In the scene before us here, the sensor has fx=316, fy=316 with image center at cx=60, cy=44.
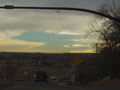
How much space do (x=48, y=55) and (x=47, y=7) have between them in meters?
143

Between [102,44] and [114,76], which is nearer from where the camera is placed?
[114,76]

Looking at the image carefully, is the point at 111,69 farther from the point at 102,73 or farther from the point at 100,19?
the point at 100,19

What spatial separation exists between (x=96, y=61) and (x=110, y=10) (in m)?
8.53

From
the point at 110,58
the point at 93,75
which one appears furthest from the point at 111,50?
the point at 93,75

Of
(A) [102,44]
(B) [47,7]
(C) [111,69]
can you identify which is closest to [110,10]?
(A) [102,44]

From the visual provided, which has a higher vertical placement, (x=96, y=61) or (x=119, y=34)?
(x=119, y=34)

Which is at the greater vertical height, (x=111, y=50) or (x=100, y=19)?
(x=100, y=19)

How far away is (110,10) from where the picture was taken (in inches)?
2003

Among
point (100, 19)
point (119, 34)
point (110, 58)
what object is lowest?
point (110, 58)

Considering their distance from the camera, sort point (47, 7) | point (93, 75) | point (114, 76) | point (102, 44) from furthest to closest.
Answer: point (102, 44), point (93, 75), point (114, 76), point (47, 7)

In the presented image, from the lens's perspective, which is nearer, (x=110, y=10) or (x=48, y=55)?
(x=110, y=10)

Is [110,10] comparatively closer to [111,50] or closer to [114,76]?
[111,50]

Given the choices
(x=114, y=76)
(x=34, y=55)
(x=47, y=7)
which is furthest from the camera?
(x=34, y=55)

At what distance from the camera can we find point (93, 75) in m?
50.2
